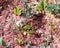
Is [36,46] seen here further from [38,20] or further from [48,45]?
[38,20]

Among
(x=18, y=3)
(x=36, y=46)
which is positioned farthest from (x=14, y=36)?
(x=18, y=3)

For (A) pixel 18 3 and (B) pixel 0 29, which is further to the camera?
(A) pixel 18 3

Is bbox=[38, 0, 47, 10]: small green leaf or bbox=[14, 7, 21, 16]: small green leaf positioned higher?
bbox=[38, 0, 47, 10]: small green leaf

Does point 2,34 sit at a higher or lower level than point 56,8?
lower

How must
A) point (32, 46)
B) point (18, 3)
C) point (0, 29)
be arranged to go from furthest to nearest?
point (18, 3) < point (0, 29) < point (32, 46)

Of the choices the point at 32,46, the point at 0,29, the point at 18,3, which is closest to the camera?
the point at 32,46

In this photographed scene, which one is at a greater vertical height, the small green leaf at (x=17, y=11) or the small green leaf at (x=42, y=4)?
the small green leaf at (x=42, y=4)

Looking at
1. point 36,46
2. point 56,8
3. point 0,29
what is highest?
point 56,8

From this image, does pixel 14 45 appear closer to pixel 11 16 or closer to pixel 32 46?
pixel 32 46

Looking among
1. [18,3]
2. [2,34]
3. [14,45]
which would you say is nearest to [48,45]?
[14,45]
